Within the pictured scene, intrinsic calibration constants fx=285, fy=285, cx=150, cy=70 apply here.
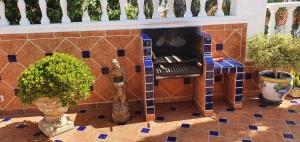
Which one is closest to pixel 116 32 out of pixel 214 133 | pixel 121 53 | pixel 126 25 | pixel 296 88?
pixel 126 25

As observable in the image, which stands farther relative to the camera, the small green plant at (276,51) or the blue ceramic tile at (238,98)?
the blue ceramic tile at (238,98)

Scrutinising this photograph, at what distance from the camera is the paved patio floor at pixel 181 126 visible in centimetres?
396

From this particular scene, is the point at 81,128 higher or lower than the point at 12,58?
lower

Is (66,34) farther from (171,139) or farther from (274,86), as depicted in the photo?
(274,86)

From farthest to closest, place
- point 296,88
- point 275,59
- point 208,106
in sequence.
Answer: point 296,88 → point 208,106 → point 275,59

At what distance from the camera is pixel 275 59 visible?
441 centimetres

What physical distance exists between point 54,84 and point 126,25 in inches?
60.1

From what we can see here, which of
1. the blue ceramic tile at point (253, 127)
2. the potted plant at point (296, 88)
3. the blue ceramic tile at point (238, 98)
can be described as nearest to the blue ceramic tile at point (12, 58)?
the blue ceramic tile at point (238, 98)

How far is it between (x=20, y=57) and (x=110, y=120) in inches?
69.8

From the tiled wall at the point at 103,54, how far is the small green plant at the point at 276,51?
17.1 inches

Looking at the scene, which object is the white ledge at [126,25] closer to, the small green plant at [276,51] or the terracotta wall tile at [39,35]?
the terracotta wall tile at [39,35]

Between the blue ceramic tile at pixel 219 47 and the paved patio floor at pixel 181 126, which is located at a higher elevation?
the blue ceramic tile at pixel 219 47

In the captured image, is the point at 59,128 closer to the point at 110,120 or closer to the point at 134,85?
the point at 110,120

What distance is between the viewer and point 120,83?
4297mm
